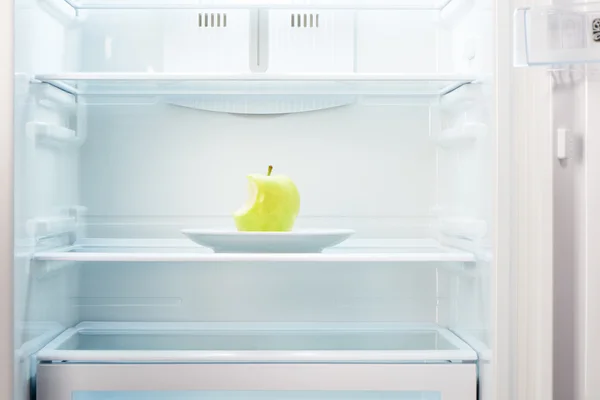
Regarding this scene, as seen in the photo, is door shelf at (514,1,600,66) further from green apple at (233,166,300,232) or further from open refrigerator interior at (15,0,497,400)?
green apple at (233,166,300,232)

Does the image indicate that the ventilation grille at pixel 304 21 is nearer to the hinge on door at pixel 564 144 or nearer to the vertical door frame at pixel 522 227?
the vertical door frame at pixel 522 227

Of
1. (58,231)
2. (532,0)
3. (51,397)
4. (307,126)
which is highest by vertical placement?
(532,0)

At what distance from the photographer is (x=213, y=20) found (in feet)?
5.01

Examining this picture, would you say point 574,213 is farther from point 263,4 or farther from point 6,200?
point 6,200

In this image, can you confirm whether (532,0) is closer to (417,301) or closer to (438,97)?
(438,97)

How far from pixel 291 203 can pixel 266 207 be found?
2.0 inches

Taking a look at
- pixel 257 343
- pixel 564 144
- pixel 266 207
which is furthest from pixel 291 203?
pixel 564 144

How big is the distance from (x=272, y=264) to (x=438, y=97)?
0.51 metres

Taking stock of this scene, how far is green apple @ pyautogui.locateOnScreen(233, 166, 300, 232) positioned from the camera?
1.35 m

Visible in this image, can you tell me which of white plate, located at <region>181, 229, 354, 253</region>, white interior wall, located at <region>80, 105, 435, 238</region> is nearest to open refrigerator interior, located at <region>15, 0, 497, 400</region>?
white interior wall, located at <region>80, 105, 435, 238</region>

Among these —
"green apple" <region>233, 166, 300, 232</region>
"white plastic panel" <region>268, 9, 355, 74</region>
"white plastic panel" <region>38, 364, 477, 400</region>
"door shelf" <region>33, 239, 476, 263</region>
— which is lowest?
"white plastic panel" <region>38, 364, 477, 400</region>

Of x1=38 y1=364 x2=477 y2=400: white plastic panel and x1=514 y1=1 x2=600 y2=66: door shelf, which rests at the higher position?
x1=514 y1=1 x2=600 y2=66: door shelf

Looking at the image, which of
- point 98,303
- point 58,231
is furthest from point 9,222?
point 98,303

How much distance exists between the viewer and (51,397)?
120 centimetres
